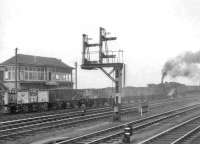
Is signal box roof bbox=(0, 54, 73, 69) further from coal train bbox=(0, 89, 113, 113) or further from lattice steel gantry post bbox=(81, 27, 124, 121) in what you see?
lattice steel gantry post bbox=(81, 27, 124, 121)

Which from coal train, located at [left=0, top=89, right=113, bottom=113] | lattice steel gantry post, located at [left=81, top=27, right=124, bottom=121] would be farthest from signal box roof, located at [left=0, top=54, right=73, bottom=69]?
lattice steel gantry post, located at [left=81, top=27, right=124, bottom=121]

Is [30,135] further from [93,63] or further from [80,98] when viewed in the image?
[80,98]

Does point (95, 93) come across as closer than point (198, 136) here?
No

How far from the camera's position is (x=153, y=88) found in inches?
2371

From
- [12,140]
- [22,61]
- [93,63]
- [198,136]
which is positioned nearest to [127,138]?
[198,136]

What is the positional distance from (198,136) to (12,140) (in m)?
8.79

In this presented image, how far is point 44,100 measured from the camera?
36.6 metres

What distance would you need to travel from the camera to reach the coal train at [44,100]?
107 ft

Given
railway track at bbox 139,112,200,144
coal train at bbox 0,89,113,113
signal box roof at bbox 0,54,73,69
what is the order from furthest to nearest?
1. signal box roof at bbox 0,54,73,69
2. coal train at bbox 0,89,113,113
3. railway track at bbox 139,112,200,144

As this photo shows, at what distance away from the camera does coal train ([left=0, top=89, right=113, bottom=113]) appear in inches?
1284

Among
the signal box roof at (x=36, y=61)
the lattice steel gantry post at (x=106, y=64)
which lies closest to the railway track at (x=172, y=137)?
the lattice steel gantry post at (x=106, y=64)

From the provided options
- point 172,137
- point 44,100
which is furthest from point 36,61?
point 172,137

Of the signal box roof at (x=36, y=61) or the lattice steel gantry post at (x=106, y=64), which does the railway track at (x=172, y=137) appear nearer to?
the lattice steel gantry post at (x=106, y=64)

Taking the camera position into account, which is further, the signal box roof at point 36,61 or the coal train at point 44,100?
the signal box roof at point 36,61
